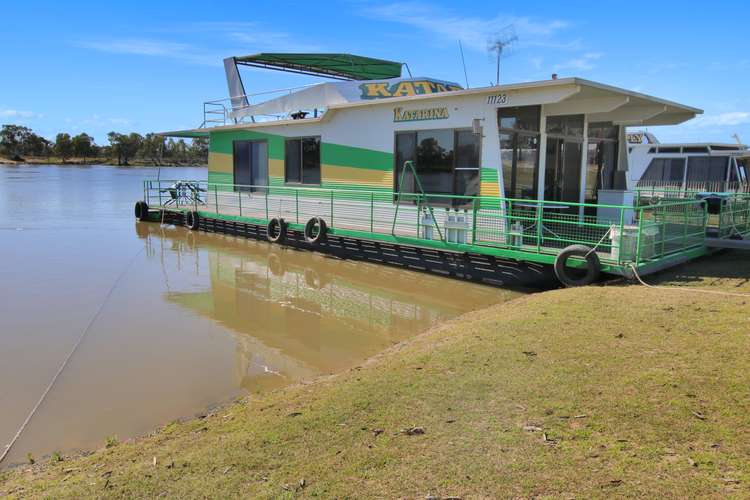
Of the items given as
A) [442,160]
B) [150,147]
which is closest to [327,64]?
[442,160]

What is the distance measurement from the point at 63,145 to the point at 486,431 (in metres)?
124

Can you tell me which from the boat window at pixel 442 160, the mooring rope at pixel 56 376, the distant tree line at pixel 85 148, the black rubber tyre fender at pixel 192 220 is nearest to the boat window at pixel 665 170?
the boat window at pixel 442 160

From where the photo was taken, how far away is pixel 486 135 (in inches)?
414

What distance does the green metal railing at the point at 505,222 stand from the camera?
865cm

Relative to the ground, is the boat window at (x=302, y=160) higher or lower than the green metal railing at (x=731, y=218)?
higher

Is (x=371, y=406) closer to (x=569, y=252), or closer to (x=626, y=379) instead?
(x=626, y=379)

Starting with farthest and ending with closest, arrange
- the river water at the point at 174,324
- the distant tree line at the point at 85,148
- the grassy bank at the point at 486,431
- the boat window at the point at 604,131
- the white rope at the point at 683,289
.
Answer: the distant tree line at the point at 85,148 → the boat window at the point at 604,131 → the white rope at the point at 683,289 → the river water at the point at 174,324 → the grassy bank at the point at 486,431

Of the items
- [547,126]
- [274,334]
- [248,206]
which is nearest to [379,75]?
[248,206]

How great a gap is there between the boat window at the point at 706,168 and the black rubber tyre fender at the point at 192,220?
52.4 feet

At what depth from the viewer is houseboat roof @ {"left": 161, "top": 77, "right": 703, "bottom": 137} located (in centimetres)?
930

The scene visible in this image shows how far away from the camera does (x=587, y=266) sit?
856 centimetres

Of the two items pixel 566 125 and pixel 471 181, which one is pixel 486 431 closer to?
pixel 471 181

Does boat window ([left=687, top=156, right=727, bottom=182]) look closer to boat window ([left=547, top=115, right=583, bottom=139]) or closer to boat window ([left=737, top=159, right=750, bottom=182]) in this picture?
boat window ([left=737, top=159, right=750, bottom=182])

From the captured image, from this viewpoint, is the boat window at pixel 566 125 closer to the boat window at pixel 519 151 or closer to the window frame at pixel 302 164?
the boat window at pixel 519 151
